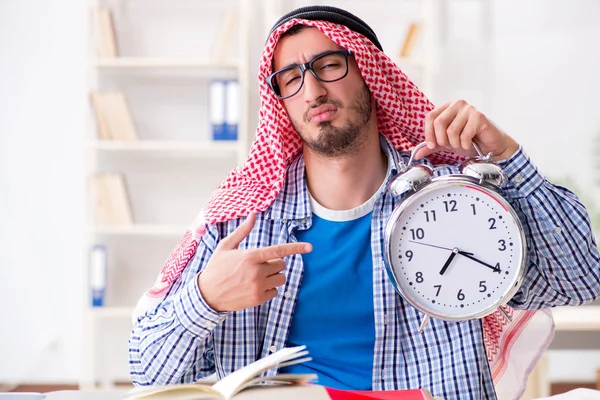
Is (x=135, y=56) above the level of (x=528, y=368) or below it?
above

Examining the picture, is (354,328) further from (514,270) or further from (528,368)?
(528,368)

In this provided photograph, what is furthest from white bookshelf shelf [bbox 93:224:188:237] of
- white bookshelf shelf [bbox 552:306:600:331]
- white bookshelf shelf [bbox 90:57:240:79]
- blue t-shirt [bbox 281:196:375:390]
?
blue t-shirt [bbox 281:196:375:390]

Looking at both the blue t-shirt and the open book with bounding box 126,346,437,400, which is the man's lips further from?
the open book with bounding box 126,346,437,400

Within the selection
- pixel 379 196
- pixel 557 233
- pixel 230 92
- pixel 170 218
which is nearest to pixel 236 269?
pixel 379 196

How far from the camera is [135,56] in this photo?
453cm

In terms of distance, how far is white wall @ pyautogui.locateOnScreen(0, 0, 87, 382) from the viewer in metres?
4.54

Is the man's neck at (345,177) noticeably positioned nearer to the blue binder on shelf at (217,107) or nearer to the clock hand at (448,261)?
the clock hand at (448,261)

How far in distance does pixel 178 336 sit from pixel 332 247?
1.40 feet

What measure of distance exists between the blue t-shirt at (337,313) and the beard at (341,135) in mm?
203

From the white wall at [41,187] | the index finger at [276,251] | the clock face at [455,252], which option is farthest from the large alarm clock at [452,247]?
the white wall at [41,187]

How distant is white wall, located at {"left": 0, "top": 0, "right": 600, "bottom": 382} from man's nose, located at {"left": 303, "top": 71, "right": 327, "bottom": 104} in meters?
2.96

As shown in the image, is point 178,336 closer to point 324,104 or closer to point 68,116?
point 324,104

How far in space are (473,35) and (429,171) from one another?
10.8ft

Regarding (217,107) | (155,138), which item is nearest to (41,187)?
(155,138)
